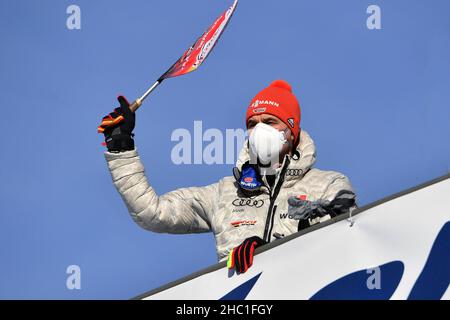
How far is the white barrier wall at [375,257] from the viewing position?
19.5 ft

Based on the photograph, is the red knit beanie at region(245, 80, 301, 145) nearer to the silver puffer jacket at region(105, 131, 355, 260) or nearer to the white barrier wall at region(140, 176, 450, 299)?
the silver puffer jacket at region(105, 131, 355, 260)

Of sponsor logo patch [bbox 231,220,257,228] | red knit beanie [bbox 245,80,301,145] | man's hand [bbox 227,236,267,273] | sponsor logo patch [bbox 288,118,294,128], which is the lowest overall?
man's hand [bbox 227,236,267,273]

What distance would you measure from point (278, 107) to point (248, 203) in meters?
0.80

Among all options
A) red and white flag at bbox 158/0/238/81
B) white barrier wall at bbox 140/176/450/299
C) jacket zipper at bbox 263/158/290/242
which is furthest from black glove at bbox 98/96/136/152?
white barrier wall at bbox 140/176/450/299

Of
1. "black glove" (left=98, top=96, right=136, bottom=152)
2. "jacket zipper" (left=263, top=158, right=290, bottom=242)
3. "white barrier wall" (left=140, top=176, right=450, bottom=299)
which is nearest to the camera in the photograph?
"white barrier wall" (left=140, top=176, right=450, bottom=299)

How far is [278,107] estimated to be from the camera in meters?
7.95

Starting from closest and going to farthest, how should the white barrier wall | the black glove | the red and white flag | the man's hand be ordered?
1. the white barrier wall
2. the man's hand
3. the black glove
4. the red and white flag

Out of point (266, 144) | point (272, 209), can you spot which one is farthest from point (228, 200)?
point (266, 144)

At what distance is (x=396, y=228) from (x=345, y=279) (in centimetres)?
39

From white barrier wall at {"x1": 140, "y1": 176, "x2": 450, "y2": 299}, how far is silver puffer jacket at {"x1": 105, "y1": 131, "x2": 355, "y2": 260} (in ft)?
3.23

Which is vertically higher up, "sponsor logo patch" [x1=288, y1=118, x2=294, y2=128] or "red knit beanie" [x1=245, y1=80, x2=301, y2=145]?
"red knit beanie" [x1=245, y1=80, x2=301, y2=145]

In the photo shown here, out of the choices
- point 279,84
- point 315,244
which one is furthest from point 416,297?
point 279,84

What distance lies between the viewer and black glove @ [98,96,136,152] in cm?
765

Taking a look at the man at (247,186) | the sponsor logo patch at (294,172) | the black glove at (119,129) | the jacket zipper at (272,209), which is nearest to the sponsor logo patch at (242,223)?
the man at (247,186)
